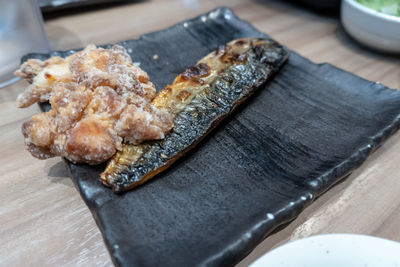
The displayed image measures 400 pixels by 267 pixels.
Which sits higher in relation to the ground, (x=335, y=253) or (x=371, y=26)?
(x=371, y=26)

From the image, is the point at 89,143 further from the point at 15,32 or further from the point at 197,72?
the point at 15,32

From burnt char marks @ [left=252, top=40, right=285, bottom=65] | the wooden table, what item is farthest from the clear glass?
burnt char marks @ [left=252, top=40, right=285, bottom=65]

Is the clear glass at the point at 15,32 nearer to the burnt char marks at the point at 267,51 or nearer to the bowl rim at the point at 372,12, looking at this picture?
the burnt char marks at the point at 267,51

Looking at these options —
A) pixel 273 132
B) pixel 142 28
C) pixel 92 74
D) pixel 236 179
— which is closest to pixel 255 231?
pixel 236 179

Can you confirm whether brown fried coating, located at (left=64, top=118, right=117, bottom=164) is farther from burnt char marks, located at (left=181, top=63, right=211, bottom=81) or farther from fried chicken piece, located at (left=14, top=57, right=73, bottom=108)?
burnt char marks, located at (left=181, top=63, right=211, bottom=81)

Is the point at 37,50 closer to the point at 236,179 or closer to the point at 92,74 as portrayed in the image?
the point at 92,74

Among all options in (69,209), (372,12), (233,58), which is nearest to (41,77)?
(69,209)


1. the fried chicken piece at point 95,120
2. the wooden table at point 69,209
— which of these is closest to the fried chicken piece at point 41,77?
the fried chicken piece at point 95,120
